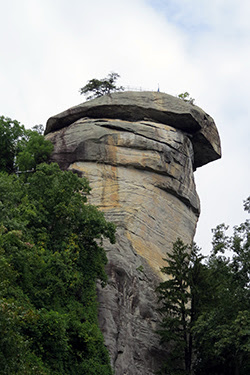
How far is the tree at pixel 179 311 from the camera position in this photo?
3099cm

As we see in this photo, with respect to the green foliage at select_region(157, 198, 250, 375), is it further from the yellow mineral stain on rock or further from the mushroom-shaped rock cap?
the mushroom-shaped rock cap

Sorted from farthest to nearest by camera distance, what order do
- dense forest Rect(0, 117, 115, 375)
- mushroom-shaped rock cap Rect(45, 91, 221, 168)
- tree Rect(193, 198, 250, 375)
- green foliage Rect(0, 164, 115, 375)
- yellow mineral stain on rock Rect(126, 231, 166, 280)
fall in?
mushroom-shaped rock cap Rect(45, 91, 221, 168)
yellow mineral stain on rock Rect(126, 231, 166, 280)
tree Rect(193, 198, 250, 375)
dense forest Rect(0, 117, 115, 375)
green foliage Rect(0, 164, 115, 375)

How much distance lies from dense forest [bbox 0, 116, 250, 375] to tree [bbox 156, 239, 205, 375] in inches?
1.9

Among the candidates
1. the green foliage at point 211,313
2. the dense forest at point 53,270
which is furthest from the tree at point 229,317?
the dense forest at point 53,270

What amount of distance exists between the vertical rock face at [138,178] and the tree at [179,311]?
2.46 ft

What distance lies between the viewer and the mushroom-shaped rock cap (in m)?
42.8

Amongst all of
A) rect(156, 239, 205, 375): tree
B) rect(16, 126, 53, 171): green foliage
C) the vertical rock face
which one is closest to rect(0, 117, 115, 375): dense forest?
the vertical rock face

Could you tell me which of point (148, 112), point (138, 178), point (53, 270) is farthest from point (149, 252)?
point (53, 270)

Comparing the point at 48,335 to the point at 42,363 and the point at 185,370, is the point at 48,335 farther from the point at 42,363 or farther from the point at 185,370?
the point at 185,370

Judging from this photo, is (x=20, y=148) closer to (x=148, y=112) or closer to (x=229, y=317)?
(x=148, y=112)

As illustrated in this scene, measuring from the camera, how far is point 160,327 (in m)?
32.6

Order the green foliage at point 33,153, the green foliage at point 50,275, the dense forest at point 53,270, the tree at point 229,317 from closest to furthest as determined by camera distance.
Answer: the green foliage at point 50,275 → the dense forest at point 53,270 → the tree at point 229,317 → the green foliage at point 33,153

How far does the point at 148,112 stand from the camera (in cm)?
4281

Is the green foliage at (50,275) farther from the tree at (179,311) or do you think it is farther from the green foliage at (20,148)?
the green foliage at (20,148)
